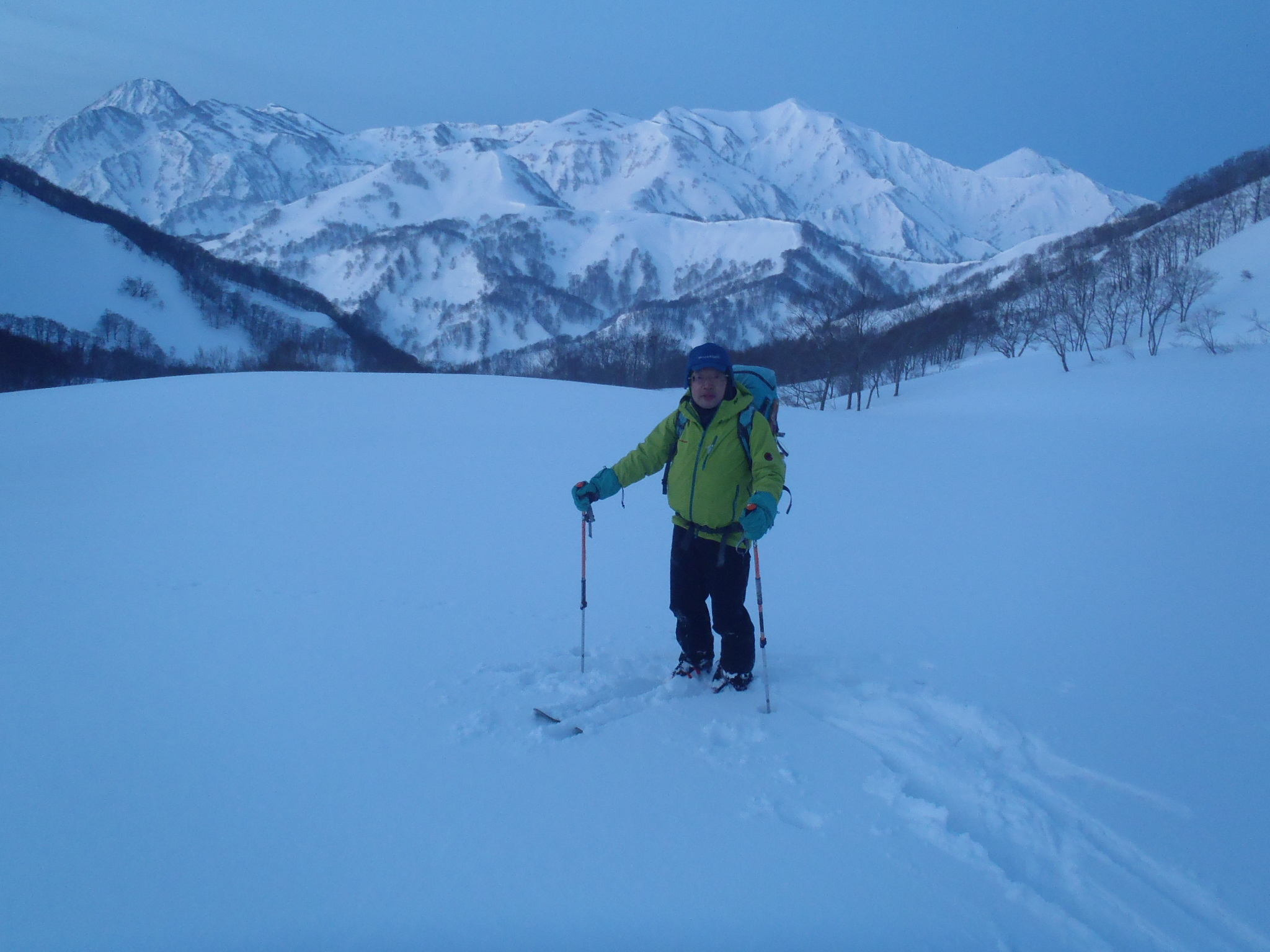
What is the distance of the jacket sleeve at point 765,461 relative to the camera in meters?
3.64

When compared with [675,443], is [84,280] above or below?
above

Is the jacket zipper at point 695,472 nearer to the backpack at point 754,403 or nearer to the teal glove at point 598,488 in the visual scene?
the backpack at point 754,403

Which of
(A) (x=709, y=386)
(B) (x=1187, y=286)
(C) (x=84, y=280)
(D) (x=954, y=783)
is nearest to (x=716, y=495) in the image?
(A) (x=709, y=386)

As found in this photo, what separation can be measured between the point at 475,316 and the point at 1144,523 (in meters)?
142

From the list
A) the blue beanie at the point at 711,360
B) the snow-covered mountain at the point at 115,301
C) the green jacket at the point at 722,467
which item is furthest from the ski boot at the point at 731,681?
the snow-covered mountain at the point at 115,301

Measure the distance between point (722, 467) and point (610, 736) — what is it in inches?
63.9

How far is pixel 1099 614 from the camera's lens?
5500 mm

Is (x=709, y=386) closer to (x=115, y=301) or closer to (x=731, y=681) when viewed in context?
(x=731, y=681)

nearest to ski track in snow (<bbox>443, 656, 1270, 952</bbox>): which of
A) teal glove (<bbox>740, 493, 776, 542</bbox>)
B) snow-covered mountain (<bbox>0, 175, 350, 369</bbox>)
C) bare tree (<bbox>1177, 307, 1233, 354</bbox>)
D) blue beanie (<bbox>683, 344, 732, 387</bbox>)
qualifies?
teal glove (<bbox>740, 493, 776, 542</bbox>)

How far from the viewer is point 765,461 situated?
371 centimetres

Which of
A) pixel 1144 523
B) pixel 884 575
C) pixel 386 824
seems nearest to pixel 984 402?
pixel 1144 523

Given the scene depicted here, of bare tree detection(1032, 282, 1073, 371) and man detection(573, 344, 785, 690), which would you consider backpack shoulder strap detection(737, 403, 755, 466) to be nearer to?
man detection(573, 344, 785, 690)

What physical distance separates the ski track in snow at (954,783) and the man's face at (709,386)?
1800 millimetres

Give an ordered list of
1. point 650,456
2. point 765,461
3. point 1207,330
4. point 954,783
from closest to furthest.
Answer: point 954,783 < point 765,461 < point 650,456 < point 1207,330
